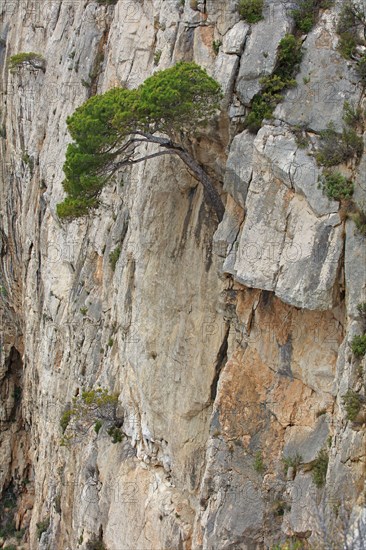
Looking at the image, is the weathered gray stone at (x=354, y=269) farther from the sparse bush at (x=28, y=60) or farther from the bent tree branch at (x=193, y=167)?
the sparse bush at (x=28, y=60)

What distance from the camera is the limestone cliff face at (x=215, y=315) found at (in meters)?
11.6

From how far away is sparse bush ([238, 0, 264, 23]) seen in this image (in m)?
13.2

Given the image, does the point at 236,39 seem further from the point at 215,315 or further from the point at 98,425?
the point at 98,425

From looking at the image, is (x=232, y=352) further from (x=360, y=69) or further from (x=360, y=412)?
(x=360, y=69)

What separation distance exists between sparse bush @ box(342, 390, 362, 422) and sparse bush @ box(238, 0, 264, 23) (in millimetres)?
8467

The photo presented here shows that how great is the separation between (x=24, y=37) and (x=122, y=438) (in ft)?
76.6

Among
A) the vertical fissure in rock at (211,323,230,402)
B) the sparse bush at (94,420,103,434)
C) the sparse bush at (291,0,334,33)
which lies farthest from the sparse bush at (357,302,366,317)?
the sparse bush at (94,420,103,434)

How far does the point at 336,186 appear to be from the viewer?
11.4 m

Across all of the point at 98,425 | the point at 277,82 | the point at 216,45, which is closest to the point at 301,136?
the point at 277,82

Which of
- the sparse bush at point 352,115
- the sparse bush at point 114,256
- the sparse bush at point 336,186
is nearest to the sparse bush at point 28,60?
the sparse bush at point 114,256

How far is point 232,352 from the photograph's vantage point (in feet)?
46.0

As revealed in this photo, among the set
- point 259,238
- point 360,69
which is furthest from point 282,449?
point 360,69

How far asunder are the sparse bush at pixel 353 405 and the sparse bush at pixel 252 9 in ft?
27.8

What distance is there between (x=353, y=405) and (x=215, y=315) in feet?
17.3
